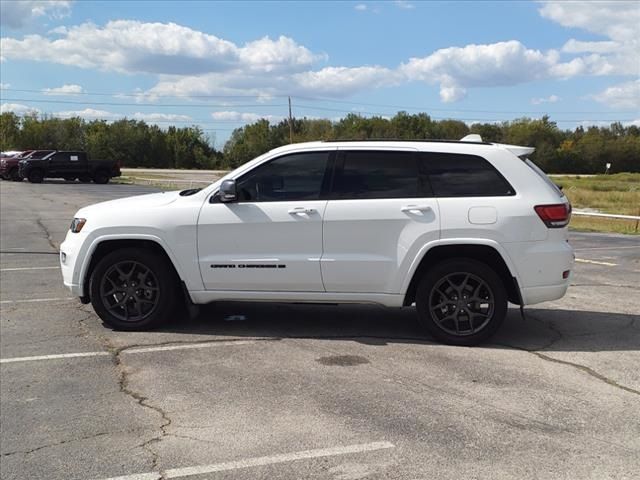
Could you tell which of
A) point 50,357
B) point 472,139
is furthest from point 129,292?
point 472,139

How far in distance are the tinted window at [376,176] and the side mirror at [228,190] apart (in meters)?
0.93

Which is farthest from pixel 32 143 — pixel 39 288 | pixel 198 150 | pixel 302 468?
pixel 302 468

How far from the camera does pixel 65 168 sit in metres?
39.7

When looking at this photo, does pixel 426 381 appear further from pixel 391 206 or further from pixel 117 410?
pixel 117 410

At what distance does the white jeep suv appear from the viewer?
19.4 feet

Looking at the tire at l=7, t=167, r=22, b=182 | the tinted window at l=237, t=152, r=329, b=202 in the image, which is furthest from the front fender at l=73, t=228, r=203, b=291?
the tire at l=7, t=167, r=22, b=182

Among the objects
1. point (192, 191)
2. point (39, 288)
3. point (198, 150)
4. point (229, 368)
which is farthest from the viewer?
point (198, 150)

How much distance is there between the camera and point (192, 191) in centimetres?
693

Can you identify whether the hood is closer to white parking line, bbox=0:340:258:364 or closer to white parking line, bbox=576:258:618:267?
white parking line, bbox=0:340:258:364

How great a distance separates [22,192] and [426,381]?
30270mm

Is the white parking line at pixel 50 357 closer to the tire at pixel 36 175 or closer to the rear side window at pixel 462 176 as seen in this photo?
the rear side window at pixel 462 176

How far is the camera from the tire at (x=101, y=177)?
40250 millimetres

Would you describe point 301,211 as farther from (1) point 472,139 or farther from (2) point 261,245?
(1) point 472,139

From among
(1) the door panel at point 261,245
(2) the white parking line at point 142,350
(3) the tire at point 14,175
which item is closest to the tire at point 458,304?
(1) the door panel at point 261,245
